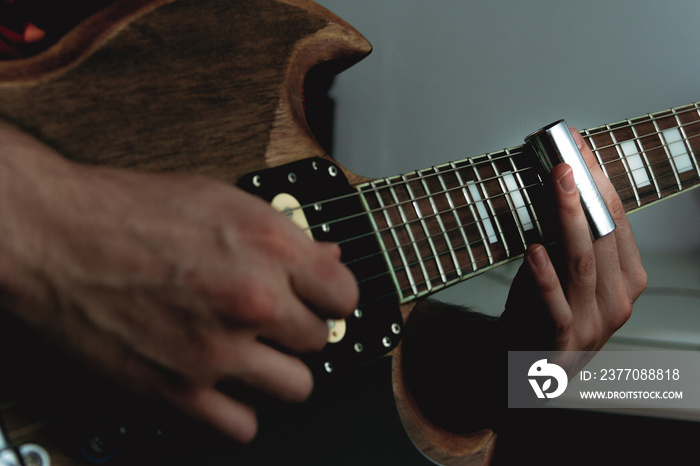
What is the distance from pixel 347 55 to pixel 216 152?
8.7 inches

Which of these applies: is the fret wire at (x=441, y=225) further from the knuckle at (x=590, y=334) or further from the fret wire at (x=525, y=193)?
the knuckle at (x=590, y=334)

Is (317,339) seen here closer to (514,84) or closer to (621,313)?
(621,313)

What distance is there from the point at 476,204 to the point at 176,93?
1.18 ft

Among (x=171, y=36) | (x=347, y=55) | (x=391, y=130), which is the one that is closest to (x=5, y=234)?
(x=171, y=36)

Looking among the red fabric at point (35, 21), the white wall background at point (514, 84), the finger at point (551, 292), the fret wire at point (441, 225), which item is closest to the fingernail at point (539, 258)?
the finger at point (551, 292)

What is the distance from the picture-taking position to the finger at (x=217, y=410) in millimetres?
326

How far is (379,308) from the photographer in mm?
461

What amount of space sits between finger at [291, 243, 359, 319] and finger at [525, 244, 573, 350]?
0.30 metres

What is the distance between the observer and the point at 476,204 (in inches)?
21.4

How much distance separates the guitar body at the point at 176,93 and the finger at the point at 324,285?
0.49ft

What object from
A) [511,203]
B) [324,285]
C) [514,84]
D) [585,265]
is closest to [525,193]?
[511,203]

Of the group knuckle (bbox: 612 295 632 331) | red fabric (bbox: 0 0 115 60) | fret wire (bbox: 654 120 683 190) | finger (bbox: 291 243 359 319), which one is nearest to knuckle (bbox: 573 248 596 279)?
knuckle (bbox: 612 295 632 331)

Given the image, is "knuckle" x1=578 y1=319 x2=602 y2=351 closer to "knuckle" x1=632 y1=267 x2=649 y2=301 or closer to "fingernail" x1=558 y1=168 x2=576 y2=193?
"knuckle" x1=632 y1=267 x2=649 y2=301

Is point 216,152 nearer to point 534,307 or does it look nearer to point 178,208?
point 178,208
